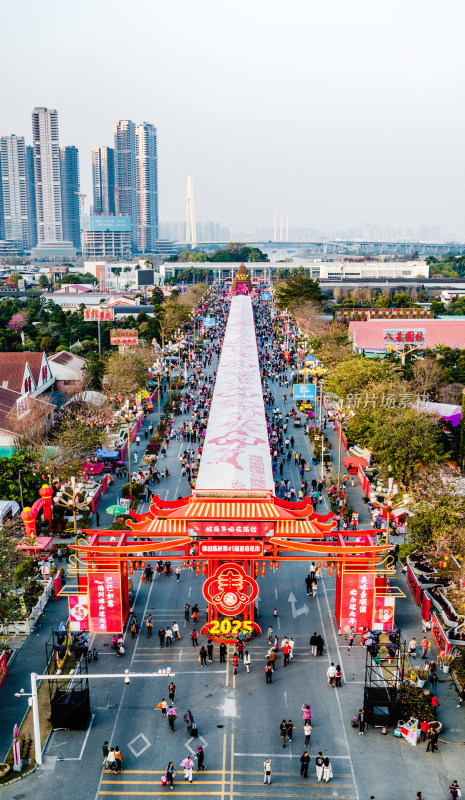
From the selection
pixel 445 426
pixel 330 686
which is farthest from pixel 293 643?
pixel 445 426

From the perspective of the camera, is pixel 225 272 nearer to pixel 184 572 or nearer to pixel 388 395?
pixel 388 395

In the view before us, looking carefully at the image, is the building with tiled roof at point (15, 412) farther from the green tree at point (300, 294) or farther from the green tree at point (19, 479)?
the green tree at point (300, 294)

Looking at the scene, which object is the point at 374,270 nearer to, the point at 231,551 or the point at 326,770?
the point at 231,551

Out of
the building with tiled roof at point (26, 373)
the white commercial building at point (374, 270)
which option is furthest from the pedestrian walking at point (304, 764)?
the white commercial building at point (374, 270)

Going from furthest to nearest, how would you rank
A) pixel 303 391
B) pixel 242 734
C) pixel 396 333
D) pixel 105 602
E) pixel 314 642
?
pixel 396 333, pixel 303 391, pixel 105 602, pixel 314 642, pixel 242 734

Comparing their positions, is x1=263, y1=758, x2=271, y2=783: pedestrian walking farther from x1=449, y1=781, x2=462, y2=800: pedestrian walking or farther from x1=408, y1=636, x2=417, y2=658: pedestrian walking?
x1=408, y1=636, x2=417, y2=658: pedestrian walking

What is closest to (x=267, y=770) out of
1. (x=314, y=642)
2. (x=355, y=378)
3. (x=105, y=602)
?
(x=314, y=642)

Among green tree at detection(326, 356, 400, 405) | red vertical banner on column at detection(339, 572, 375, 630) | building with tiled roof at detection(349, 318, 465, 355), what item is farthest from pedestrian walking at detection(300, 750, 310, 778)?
building with tiled roof at detection(349, 318, 465, 355)
